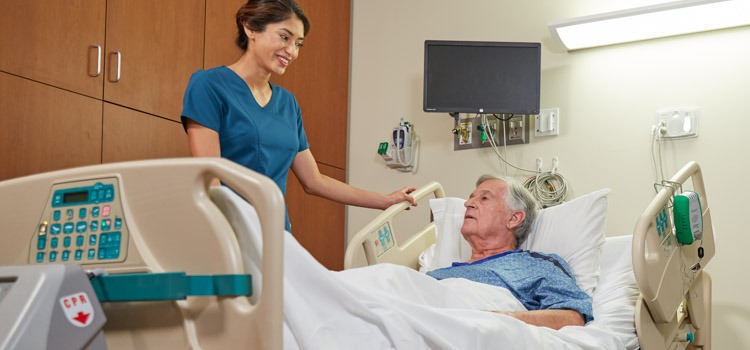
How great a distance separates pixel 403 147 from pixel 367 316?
2825mm

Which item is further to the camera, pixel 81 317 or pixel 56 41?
pixel 56 41

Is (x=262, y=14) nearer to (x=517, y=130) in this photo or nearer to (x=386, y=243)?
(x=386, y=243)

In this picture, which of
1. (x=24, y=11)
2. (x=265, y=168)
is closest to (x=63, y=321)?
(x=265, y=168)

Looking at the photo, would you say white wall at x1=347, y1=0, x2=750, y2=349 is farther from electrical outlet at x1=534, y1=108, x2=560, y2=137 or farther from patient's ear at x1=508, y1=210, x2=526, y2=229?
patient's ear at x1=508, y1=210, x2=526, y2=229

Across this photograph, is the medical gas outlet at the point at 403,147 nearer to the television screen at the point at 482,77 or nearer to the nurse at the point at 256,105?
the television screen at the point at 482,77

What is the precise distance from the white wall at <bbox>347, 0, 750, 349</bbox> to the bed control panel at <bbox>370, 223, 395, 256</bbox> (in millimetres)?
1273

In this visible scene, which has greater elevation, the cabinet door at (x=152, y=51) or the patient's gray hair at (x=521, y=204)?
the cabinet door at (x=152, y=51)

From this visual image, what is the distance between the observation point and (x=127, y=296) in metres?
1.38

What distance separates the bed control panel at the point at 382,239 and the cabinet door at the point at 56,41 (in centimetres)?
119

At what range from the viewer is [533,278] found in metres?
2.60

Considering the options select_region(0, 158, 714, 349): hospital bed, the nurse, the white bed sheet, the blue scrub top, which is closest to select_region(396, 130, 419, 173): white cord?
the nurse

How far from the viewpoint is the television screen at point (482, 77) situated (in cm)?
397

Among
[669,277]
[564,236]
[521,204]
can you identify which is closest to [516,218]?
[521,204]

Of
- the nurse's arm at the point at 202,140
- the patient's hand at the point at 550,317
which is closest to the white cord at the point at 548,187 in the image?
the patient's hand at the point at 550,317
